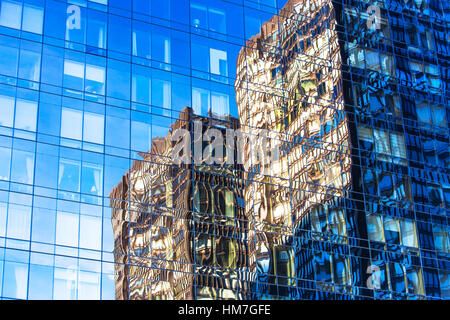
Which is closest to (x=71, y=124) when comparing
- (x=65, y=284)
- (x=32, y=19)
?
(x=32, y=19)

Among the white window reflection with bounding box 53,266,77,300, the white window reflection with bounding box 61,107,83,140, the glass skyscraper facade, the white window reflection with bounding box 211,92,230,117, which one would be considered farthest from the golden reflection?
the white window reflection with bounding box 53,266,77,300

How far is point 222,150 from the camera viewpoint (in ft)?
165

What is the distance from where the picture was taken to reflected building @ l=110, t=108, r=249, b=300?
45438mm

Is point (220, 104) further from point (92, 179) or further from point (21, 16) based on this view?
point (21, 16)

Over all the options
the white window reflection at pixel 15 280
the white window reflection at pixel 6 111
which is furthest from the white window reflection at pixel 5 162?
the white window reflection at pixel 15 280

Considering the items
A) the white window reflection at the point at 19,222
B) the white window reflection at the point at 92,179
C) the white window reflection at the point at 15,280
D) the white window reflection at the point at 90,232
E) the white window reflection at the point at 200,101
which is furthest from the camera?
the white window reflection at the point at 200,101

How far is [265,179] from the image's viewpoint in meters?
51.7

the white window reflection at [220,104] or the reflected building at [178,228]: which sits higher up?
the white window reflection at [220,104]

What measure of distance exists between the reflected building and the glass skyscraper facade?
0.08m

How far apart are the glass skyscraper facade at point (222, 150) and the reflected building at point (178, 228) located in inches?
3.2

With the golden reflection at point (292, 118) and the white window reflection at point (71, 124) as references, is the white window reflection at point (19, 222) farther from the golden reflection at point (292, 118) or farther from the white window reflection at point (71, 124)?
the golden reflection at point (292, 118)

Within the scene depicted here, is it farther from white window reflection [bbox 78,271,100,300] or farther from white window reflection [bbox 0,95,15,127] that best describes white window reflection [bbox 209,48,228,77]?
white window reflection [bbox 78,271,100,300]

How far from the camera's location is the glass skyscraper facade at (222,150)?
147 feet

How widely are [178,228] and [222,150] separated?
5906 millimetres
